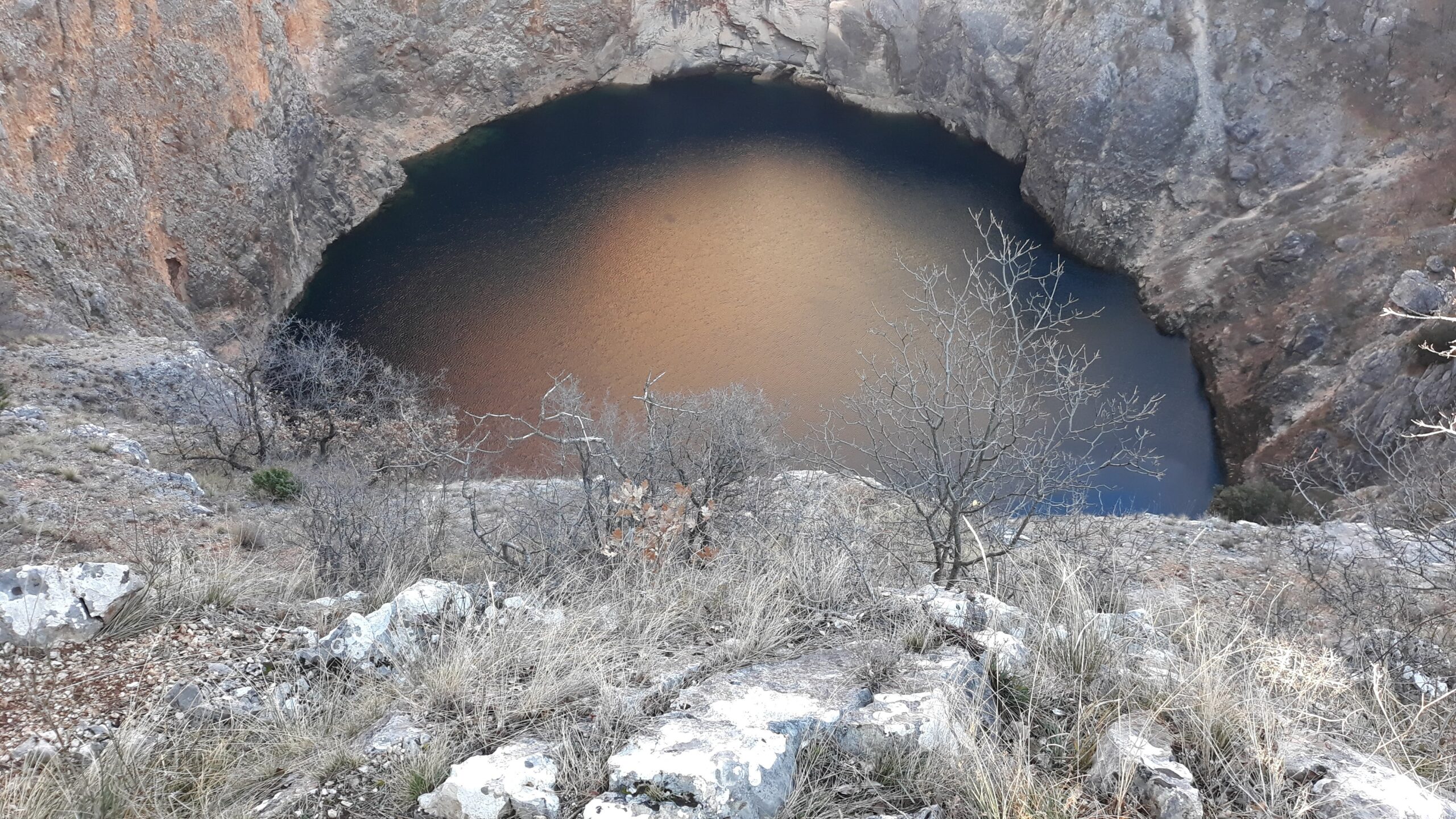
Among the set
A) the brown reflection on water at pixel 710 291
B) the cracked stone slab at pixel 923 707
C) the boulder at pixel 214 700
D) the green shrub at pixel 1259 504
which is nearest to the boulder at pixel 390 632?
the boulder at pixel 214 700

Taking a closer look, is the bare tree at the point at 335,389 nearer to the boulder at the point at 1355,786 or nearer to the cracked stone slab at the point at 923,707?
the cracked stone slab at the point at 923,707

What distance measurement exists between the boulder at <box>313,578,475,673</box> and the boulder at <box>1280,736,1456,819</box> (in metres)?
3.79

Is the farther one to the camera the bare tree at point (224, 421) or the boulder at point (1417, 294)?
the boulder at point (1417, 294)

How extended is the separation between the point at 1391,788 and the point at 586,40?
136 feet

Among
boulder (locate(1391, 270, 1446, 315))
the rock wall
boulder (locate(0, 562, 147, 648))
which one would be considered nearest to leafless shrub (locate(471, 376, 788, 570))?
boulder (locate(0, 562, 147, 648))

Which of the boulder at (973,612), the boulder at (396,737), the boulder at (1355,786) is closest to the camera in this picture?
the boulder at (1355,786)

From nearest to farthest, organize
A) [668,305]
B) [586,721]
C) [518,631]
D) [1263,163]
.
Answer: [586,721] → [518,631] → [668,305] → [1263,163]

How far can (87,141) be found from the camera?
71.3 ft

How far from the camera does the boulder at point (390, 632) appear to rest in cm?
466

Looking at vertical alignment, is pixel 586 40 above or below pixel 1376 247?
above

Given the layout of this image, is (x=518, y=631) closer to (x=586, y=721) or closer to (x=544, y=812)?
(x=586, y=721)

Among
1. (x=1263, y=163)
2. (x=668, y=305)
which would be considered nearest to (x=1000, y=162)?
(x=1263, y=163)

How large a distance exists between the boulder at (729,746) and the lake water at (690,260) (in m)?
18.0

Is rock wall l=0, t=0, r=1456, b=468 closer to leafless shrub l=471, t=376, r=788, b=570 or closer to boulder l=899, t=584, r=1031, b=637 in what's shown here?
leafless shrub l=471, t=376, r=788, b=570
